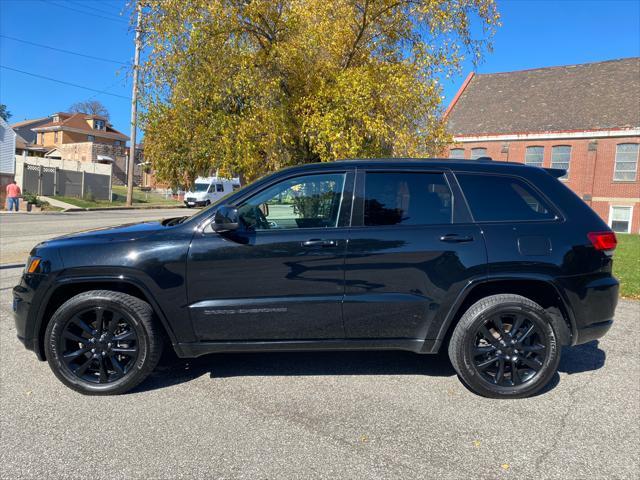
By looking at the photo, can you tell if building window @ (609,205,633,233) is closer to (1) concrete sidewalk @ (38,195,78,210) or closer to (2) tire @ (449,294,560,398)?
(2) tire @ (449,294,560,398)

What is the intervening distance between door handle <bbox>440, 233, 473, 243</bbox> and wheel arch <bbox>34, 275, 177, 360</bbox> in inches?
88.6

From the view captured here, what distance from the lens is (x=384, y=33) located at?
9586mm

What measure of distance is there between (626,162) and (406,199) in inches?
1201

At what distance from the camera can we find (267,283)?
11.9ft

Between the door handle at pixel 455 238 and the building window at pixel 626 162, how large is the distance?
3010 cm

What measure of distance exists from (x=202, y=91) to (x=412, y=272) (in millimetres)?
6653

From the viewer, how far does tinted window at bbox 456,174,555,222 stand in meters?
3.87

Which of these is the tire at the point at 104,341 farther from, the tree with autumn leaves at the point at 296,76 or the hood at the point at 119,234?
the tree with autumn leaves at the point at 296,76

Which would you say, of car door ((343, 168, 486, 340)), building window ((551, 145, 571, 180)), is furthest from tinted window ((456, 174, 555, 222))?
building window ((551, 145, 571, 180))

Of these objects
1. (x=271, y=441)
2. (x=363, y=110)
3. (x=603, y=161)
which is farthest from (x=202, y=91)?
(x=603, y=161)

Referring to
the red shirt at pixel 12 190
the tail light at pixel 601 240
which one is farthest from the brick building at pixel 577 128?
the tail light at pixel 601 240

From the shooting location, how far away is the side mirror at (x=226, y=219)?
11.6ft

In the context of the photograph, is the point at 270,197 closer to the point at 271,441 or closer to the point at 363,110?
the point at 271,441

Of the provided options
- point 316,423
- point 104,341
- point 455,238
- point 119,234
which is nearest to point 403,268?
point 455,238
